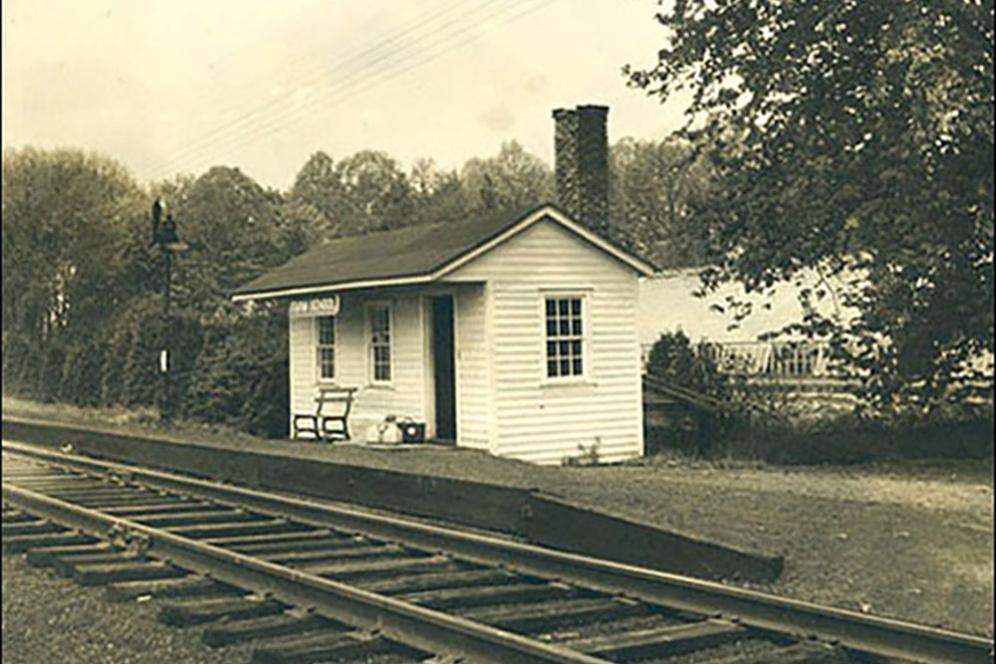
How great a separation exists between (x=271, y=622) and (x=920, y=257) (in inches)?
140

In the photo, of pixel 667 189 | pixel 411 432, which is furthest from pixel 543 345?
pixel 667 189

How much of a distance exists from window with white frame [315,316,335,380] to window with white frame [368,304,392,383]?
1090 mm

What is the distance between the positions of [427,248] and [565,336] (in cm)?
210

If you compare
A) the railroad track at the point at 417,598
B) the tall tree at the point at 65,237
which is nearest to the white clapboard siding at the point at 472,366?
the railroad track at the point at 417,598

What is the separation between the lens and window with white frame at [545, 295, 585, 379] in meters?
15.6

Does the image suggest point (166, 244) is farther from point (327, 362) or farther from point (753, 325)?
point (327, 362)

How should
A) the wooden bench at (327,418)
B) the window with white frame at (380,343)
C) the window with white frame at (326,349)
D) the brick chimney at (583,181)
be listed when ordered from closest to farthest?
the wooden bench at (327,418)
the brick chimney at (583,181)
the window with white frame at (326,349)
the window with white frame at (380,343)

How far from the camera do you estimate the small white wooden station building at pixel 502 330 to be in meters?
14.7

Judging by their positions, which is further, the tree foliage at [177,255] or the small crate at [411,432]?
the small crate at [411,432]

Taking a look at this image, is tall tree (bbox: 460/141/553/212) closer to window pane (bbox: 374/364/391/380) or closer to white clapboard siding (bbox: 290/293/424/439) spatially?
white clapboard siding (bbox: 290/293/424/439)

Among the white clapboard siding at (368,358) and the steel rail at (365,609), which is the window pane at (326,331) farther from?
the steel rail at (365,609)

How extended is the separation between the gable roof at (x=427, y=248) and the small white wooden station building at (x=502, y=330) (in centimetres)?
2

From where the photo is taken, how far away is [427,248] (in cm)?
1541

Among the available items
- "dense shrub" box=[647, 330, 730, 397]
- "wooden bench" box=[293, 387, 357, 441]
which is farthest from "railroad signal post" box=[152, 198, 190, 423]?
"wooden bench" box=[293, 387, 357, 441]
